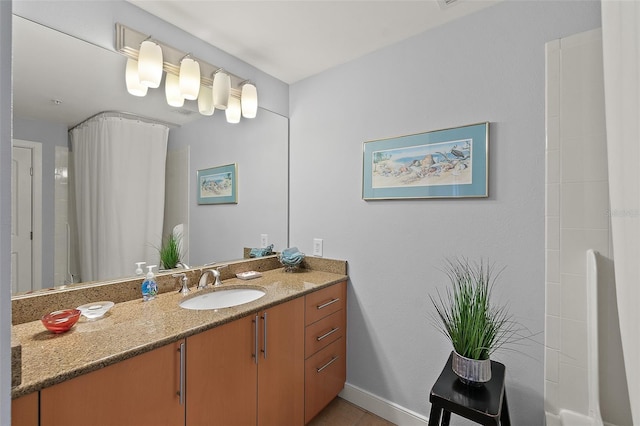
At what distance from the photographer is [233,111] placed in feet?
6.49

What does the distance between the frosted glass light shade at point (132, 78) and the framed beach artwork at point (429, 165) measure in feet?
4.40

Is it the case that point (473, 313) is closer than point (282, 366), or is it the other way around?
point (473, 313)

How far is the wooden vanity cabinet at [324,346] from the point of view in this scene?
5.57 ft

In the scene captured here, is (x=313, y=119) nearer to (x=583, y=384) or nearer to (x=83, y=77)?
(x=83, y=77)

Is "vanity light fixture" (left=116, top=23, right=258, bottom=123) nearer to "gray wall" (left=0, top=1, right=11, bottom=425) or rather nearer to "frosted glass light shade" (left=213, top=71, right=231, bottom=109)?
"frosted glass light shade" (left=213, top=71, right=231, bottom=109)

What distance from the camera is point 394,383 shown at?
71.5 inches

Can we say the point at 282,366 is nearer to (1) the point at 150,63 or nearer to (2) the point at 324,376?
(2) the point at 324,376

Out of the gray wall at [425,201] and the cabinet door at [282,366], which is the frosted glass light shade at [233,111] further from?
the cabinet door at [282,366]

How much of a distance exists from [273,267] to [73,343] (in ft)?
4.39

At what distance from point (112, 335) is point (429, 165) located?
5.50 ft

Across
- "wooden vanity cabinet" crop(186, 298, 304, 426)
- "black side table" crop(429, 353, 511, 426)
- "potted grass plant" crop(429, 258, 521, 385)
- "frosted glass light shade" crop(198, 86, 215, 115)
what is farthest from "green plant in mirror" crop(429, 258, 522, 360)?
"frosted glass light shade" crop(198, 86, 215, 115)

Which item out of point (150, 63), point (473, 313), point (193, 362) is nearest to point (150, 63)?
point (150, 63)

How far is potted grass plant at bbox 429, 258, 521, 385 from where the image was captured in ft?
3.98

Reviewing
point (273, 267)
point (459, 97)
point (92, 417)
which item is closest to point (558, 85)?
point (459, 97)
